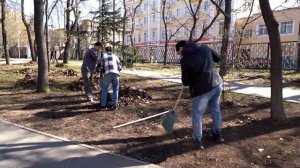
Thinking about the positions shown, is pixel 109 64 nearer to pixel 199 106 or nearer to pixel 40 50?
pixel 199 106

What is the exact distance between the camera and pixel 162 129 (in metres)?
7.52

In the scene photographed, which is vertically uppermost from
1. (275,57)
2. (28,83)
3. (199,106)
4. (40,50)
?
(40,50)

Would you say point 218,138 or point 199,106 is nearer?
point 199,106

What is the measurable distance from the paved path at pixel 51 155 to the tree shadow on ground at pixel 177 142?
0.32 m

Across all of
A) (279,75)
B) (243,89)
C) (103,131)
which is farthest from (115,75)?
(243,89)

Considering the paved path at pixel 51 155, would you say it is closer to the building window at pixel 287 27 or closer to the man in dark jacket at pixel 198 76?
the man in dark jacket at pixel 198 76

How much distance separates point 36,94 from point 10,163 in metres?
6.19

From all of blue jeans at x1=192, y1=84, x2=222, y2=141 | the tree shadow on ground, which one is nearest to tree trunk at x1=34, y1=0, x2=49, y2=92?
the tree shadow on ground

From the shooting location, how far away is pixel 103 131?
751 centimetres

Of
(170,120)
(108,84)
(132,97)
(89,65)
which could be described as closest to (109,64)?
(108,84)

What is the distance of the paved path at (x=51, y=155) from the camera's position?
567 cm

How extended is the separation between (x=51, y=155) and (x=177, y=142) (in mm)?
2082

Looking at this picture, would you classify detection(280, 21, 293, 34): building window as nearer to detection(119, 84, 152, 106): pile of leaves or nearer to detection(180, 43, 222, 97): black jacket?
detection(119, 84, 152, 106): pile of leaves

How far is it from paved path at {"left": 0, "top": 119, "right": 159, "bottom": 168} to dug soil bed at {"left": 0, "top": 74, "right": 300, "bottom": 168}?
0.29 m
